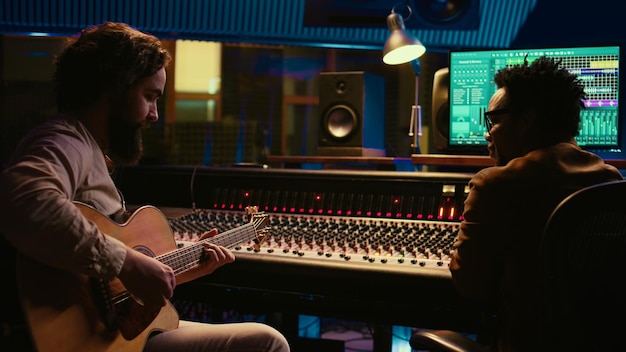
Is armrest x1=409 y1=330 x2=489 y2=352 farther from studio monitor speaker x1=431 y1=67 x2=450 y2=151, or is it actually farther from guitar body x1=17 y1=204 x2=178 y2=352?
studio monitor speaker x1=431 y1=67 x2=450 y2=151

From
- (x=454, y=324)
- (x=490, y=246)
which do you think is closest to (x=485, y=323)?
(x=490, y=246)

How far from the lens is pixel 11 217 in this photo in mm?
1433

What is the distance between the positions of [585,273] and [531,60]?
159cm

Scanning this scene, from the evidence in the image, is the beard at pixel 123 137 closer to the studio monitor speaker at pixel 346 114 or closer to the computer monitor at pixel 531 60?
the computer monitor at pixel 531 60

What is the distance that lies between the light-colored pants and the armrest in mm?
474

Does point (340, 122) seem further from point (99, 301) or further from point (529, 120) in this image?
point (99, 301)

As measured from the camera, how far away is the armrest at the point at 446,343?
1.47m

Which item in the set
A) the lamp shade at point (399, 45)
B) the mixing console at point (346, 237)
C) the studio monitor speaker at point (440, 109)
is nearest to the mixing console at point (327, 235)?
the mixing console at point (346, 237)

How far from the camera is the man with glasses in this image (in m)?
1.49

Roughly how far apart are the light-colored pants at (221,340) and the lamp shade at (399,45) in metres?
Answer: 1.47

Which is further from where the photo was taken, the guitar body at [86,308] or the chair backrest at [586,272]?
the guitar body at [86,308]

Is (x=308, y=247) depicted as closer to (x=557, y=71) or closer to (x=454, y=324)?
(x=454, y=324)

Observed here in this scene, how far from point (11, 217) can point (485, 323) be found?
4.19 ft

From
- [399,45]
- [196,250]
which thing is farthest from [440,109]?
[196,250]
